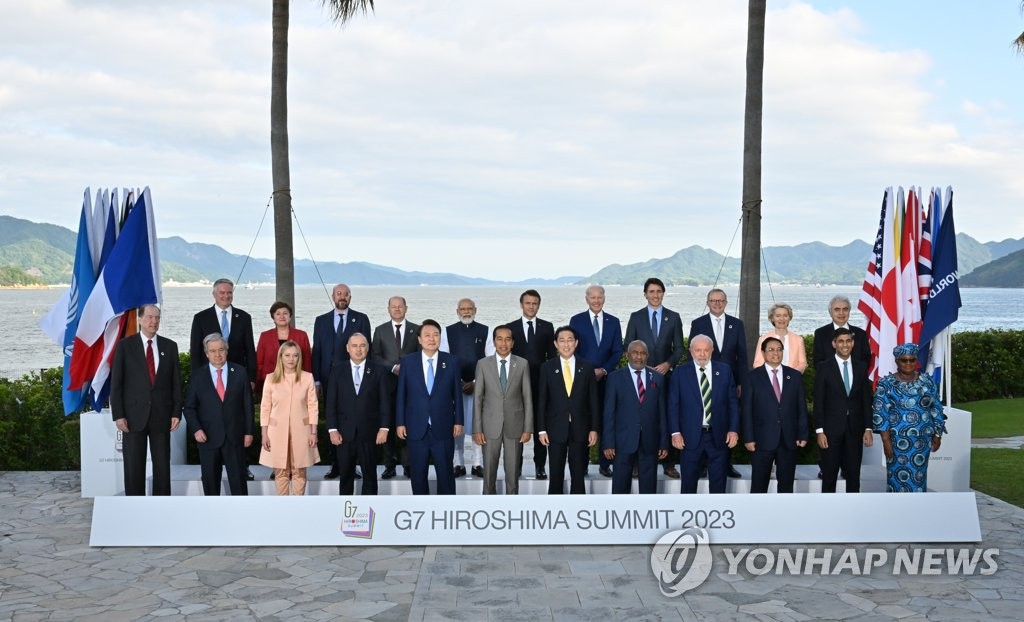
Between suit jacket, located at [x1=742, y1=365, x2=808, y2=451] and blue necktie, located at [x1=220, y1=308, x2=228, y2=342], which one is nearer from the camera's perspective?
suit jacket, located at [x1=742, y1=365, x2=808, y2=451]

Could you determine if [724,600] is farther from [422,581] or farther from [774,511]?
[422,581]

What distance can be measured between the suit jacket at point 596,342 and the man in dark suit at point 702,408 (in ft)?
3.51

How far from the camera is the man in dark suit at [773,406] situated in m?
7.05

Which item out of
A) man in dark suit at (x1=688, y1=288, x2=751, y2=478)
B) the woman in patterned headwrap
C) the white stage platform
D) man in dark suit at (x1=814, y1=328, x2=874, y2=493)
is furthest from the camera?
man in dark suit at (x1=688, y1=288, x2=751, y2=478)

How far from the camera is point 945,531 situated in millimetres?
6375

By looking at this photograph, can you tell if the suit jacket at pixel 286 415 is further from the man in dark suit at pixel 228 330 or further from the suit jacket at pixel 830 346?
the suit jacket at pixel 830 346

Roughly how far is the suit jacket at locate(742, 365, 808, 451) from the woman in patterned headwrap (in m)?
A: 0.66

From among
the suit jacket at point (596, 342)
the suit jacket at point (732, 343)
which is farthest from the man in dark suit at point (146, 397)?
the suit jacket at point (732, 343)

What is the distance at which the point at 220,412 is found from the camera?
7.12m

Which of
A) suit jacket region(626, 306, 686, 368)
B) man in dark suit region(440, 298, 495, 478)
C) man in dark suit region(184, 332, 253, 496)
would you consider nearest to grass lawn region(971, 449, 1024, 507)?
suit jacket region(626, 306, 686, 368)

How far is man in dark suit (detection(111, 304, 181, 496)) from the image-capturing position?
7320 millimetres

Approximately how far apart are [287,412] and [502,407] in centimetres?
181

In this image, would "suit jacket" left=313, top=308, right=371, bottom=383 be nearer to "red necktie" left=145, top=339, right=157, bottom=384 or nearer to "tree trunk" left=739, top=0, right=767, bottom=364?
"red necktie" left=145, top=339, right=157, bottom=384

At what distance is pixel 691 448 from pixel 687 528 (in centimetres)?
107
